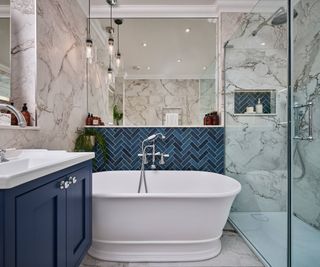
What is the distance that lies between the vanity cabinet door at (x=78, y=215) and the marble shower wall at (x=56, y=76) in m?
0.57

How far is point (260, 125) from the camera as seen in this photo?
2.32 meters

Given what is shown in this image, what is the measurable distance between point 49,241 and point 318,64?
2481mm

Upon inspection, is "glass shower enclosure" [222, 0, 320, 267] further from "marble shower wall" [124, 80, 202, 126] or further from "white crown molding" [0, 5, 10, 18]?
"white crown molding" [0, 5, 10, 18]

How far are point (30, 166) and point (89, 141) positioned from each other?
1.31m

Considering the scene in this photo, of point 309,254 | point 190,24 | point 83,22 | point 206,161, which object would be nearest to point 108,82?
point 83,22

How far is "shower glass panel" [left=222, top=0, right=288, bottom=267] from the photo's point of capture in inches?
70.2

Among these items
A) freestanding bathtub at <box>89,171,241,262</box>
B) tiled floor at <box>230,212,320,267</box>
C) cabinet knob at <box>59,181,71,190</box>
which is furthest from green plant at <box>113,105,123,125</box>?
tiled floor at <box>230,212,320,267</box>

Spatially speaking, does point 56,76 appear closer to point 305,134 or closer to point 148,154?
point 148,154

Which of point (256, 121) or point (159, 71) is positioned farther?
point (159, 71)

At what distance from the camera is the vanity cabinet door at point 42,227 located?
82 centimetres

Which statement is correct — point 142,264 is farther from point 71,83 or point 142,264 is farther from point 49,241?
point 71,83

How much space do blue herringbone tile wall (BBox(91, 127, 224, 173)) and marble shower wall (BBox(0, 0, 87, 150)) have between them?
1.59 feet

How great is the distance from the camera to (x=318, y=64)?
2.08m

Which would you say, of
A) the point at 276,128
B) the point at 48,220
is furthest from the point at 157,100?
the point at 48,220
